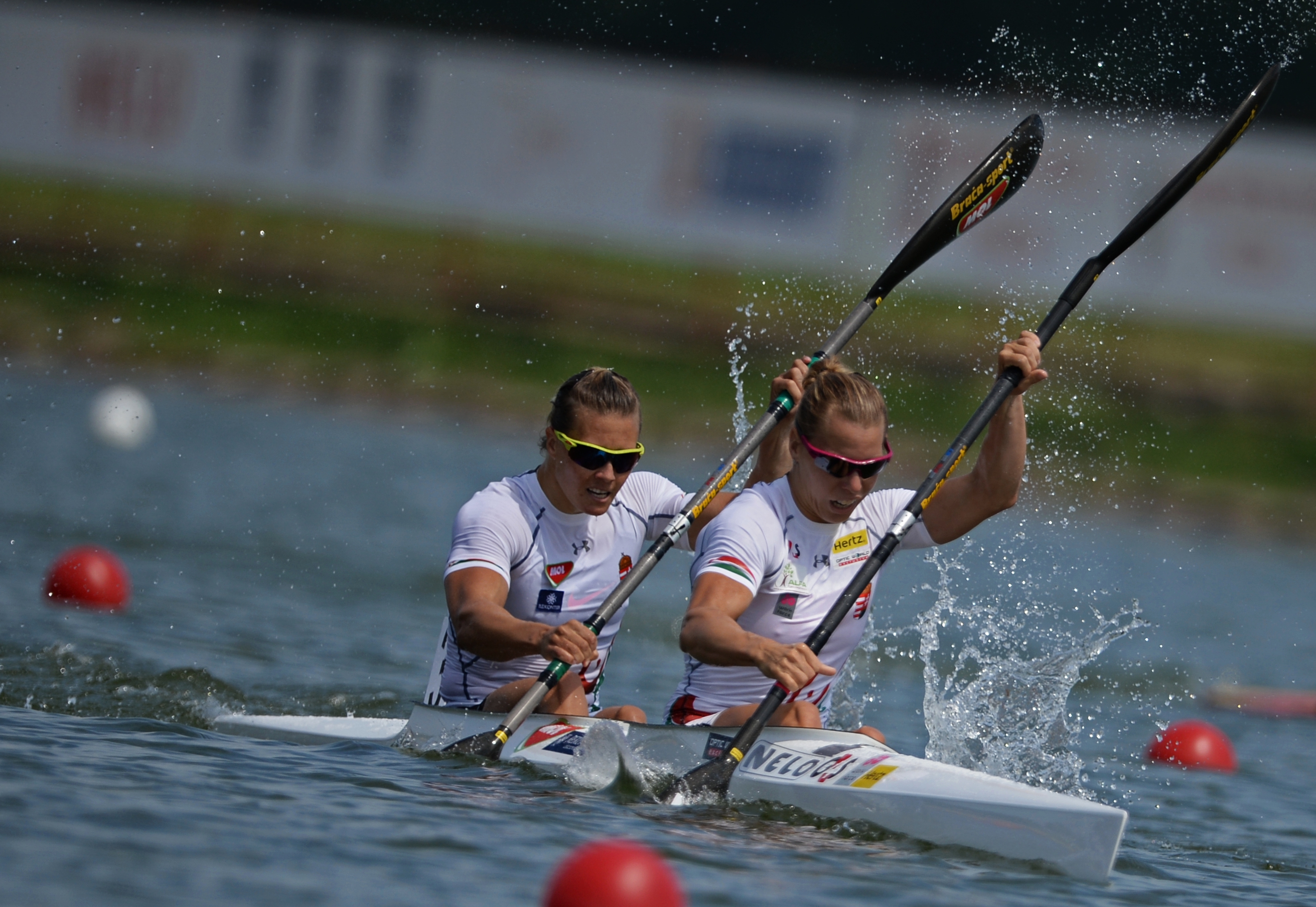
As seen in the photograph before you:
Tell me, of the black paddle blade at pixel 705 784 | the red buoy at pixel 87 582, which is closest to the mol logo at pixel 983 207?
the black paddle blade at pixel 705 784

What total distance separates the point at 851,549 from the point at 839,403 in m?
0.64

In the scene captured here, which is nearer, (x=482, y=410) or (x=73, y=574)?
(x=73, y=574)

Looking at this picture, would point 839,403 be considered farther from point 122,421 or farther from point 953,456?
point 122,421

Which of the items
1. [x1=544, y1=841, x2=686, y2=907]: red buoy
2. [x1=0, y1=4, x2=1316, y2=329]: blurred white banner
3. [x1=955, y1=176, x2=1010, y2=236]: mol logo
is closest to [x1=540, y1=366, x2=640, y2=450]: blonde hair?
[x1=955, y1=176, x2=1010, y2=236]: mol logo

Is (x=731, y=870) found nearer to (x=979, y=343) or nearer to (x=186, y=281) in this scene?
(x=979, y=343)

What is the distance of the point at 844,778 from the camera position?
15.9ft

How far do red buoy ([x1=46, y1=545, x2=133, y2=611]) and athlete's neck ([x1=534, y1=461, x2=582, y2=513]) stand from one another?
173 inches

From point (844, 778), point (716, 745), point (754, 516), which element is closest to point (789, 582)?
point (754, 516)

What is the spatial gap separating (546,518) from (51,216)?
76.7ft

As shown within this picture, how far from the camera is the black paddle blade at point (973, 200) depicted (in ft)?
20.8

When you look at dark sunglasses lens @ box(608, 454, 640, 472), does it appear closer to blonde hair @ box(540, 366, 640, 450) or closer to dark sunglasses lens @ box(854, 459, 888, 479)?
blonde hair @ box(540, 366, 640, 450)

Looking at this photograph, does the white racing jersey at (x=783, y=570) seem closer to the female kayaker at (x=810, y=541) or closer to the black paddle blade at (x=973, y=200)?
the female kayaker at (x=810, y=541)

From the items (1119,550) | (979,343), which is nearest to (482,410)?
(979,343)

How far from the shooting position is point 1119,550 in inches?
688
